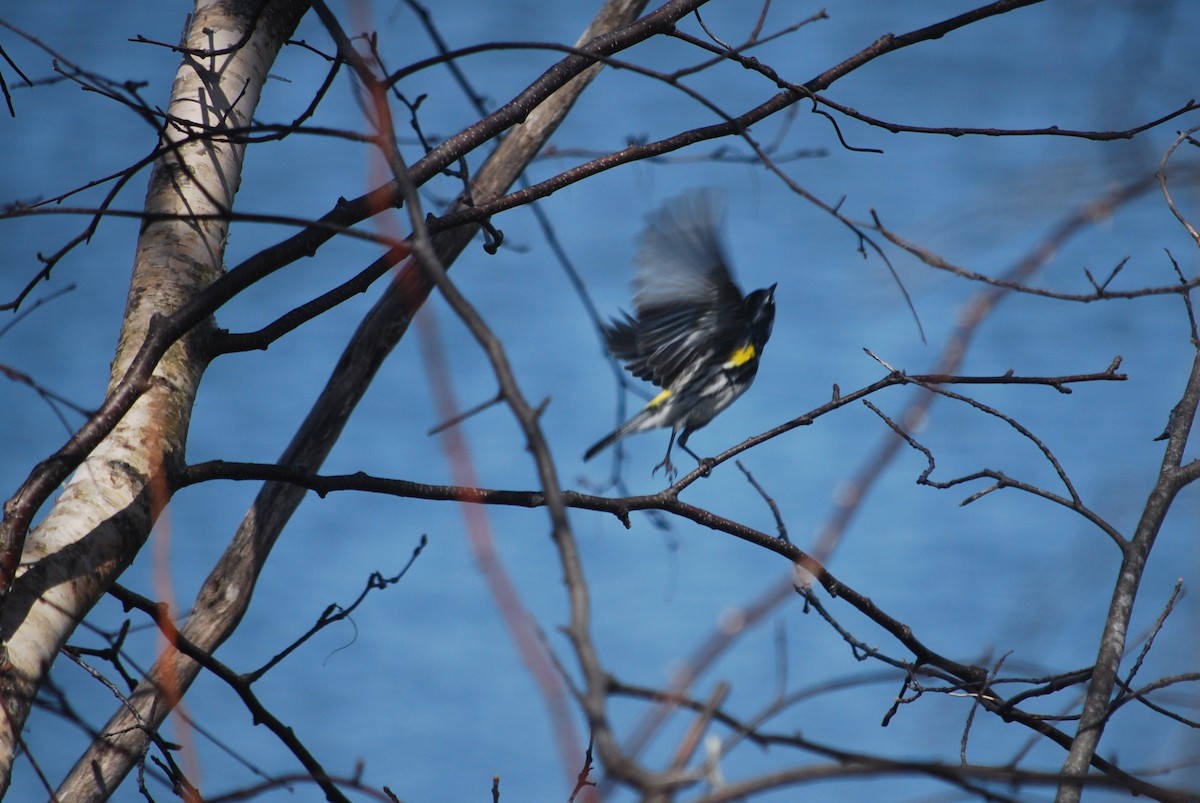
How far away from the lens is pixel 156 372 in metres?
1.22

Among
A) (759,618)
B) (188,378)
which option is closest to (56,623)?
(188,378)

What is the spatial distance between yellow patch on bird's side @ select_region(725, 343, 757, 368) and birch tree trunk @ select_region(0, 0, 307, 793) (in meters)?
1.28

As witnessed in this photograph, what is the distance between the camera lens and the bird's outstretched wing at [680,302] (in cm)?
197

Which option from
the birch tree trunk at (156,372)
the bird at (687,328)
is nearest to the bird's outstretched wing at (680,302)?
the bird at (687,328)

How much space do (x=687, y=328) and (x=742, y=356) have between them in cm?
25

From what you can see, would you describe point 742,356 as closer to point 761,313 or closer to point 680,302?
point 761,313

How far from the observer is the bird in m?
2.00

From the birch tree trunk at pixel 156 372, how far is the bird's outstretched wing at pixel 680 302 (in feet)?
2.58

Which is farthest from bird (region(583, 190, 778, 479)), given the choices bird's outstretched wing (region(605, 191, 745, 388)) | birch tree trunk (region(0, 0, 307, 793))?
birch tree trunk (region(0, 0, 307, 793))

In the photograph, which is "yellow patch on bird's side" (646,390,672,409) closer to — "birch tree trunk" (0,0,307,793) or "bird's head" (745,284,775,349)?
"bird's head" (745,284,775,349)

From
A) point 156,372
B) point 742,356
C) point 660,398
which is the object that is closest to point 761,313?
point 742,356

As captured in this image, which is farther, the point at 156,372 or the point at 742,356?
the point at 742,356

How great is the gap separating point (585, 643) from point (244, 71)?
4.09 feet

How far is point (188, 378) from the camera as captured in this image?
1.26 m
